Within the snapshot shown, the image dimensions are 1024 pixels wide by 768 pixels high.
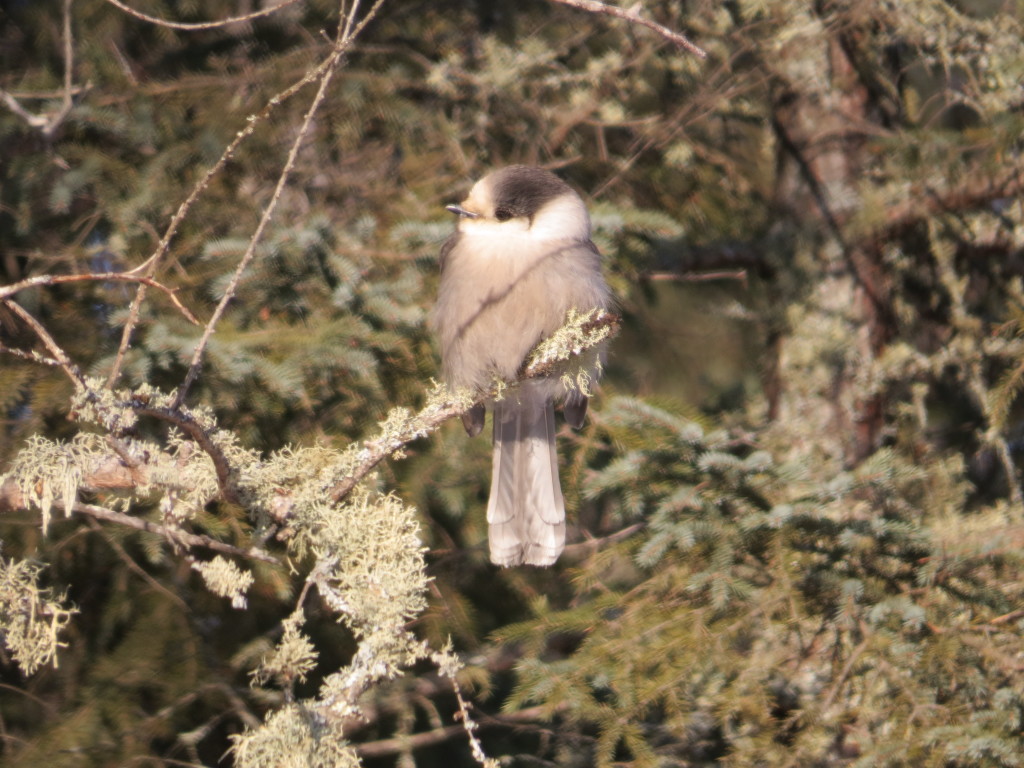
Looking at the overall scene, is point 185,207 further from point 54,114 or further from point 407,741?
point 407,741

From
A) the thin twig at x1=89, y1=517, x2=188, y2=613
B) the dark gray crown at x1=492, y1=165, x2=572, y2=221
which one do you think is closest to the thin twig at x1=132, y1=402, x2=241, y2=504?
the thin twig at x1=89, y1=517, x2=188, y2=613

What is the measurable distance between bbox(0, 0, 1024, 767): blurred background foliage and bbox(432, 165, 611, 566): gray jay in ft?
0.49

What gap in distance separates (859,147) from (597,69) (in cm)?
113

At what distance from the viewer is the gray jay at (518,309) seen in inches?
109

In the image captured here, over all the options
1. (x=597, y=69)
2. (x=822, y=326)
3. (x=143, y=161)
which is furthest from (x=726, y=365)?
(x=143, y=161)

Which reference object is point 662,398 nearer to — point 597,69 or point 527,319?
point 527,319

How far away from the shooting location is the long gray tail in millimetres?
2773

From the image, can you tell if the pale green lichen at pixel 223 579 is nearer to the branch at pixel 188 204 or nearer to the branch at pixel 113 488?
the branch at pixel 113 488

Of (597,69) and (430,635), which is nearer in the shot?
(430,635)

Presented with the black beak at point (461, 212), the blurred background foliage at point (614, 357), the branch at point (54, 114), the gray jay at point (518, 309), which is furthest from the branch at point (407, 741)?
the branch at point (54, 114)

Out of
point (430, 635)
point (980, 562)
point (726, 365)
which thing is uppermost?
point (726, 365)

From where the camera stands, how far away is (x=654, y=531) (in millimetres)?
2512

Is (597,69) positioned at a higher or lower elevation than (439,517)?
higher

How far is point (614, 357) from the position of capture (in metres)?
4.21
